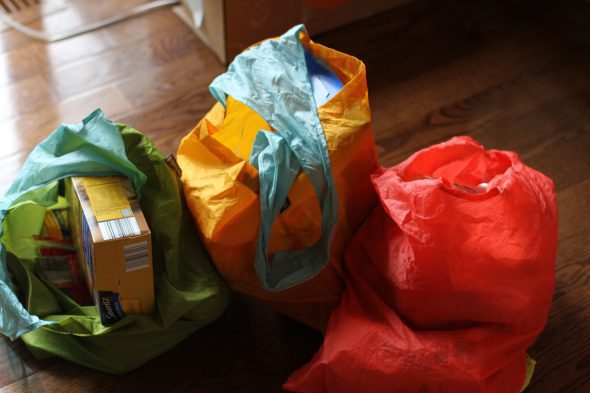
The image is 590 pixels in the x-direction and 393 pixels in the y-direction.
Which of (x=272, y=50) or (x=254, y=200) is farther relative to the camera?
(x=272, y=50)

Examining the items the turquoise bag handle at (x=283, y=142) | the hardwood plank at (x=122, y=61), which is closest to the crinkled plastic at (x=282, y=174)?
the turquoise bag handle at (x=283, y=142)

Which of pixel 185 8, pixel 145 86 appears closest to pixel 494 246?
pixel 145 86

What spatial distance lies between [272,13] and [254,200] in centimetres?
71

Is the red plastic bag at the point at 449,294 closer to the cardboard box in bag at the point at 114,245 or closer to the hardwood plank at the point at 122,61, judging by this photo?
the cardboard box in bag at the point at 114,245

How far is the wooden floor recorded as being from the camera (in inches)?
45.6

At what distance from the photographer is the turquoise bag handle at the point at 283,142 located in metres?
1.00

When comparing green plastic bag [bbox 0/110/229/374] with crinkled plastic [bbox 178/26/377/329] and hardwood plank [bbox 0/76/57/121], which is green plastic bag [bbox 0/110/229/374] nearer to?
crinkled plastic [bbox 178/26/377/329]

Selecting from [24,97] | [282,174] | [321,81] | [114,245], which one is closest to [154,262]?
[114,245]

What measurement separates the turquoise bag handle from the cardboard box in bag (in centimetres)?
17

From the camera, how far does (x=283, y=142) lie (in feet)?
3.31

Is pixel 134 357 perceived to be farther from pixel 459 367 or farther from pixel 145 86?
pixel 145 86

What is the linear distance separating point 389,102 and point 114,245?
31.9 inches

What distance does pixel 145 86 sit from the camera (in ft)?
5.14

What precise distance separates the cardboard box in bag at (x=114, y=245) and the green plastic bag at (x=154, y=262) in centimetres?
2
